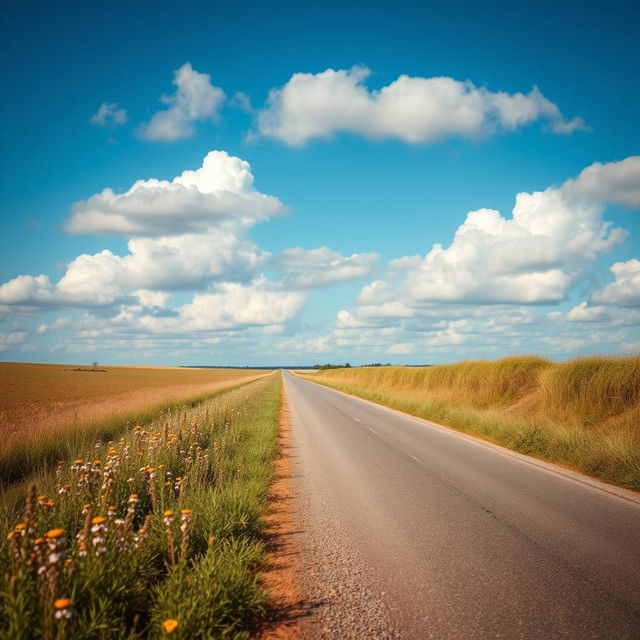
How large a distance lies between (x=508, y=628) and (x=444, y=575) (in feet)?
2.72

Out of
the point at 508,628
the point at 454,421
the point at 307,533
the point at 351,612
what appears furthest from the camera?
the point at 454,421

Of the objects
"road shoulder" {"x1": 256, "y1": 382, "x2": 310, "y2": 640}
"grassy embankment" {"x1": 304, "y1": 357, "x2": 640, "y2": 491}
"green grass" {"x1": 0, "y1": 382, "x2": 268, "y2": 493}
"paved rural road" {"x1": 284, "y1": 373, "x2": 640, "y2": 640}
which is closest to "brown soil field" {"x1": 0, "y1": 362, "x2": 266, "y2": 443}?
"green grass" {"x1": 0, "y1": 382, "x2": 268, "y2": 493}

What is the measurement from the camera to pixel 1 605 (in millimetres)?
2578

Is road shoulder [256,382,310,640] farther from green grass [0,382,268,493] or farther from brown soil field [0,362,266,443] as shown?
brown soil field [0,362,266,443]

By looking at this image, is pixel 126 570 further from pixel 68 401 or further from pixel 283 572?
pixel 68 401

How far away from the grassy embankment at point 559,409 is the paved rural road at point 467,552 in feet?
3.57

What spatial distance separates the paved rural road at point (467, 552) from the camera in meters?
3.16

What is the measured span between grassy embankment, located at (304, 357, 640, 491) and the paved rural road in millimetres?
1087

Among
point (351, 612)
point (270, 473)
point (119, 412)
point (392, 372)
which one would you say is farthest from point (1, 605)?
point (392, 372)

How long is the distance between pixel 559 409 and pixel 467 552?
11049mm

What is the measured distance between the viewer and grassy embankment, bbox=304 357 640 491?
8.06 meters

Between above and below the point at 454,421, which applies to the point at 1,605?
above

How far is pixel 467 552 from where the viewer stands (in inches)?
170

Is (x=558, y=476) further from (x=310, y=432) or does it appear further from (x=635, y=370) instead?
(x=310, y=432)
